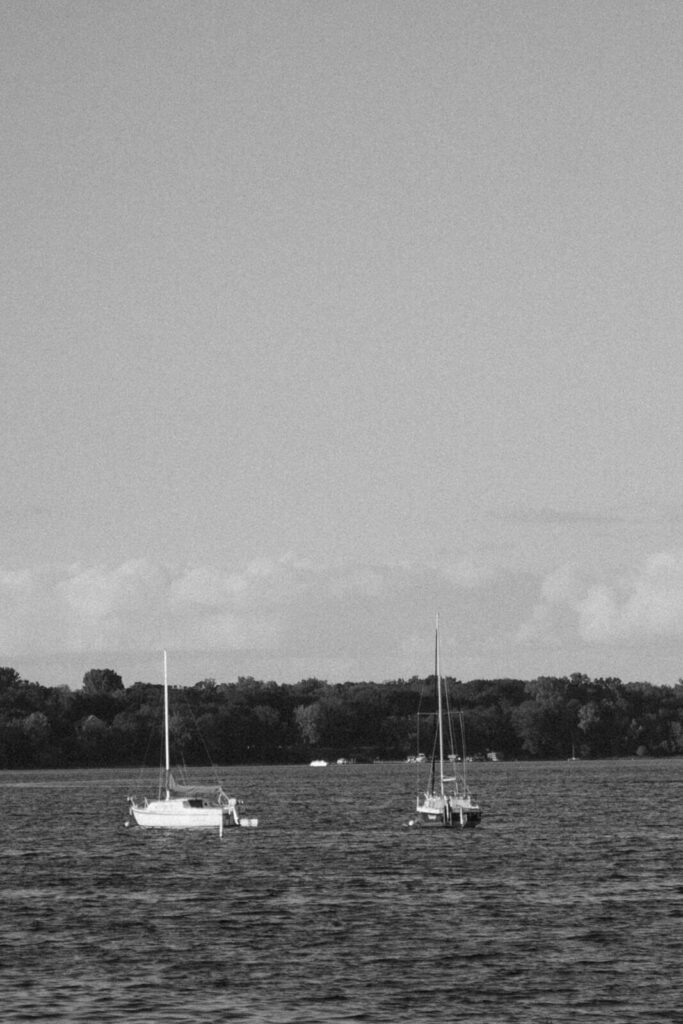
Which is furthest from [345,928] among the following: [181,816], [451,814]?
[181,816]

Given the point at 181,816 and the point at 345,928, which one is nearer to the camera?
the point at 345,928

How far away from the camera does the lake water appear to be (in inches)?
2248

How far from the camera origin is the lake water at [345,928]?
57.1 meters

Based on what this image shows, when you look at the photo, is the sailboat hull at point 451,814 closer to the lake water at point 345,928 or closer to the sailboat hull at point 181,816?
the lake water at point 345,928

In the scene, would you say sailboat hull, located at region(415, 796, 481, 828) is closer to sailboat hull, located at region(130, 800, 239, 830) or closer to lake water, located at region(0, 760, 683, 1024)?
lake water, located at region(0, 760, 683, 1024)

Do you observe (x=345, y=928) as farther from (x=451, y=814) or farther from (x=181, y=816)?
(x=181, y=816)

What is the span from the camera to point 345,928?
7500 cm

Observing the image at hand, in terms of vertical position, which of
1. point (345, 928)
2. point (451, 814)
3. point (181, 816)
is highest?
point (181, 816)

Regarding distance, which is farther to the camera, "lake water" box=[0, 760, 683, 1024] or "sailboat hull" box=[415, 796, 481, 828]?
"sailboat hull" box=[415, 796, 481, 828]

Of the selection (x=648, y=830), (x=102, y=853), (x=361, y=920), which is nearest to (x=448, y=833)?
(x=648, y=830)

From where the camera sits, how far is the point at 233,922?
255 ft

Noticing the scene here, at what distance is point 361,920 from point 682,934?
1370 centimetres

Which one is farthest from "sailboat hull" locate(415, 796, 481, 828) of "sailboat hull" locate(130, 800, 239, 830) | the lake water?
"sailboat hull" locate(130, 800, 239, 830)

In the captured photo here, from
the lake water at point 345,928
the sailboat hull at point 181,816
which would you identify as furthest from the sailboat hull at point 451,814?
the sailboat hull at point 181,816
